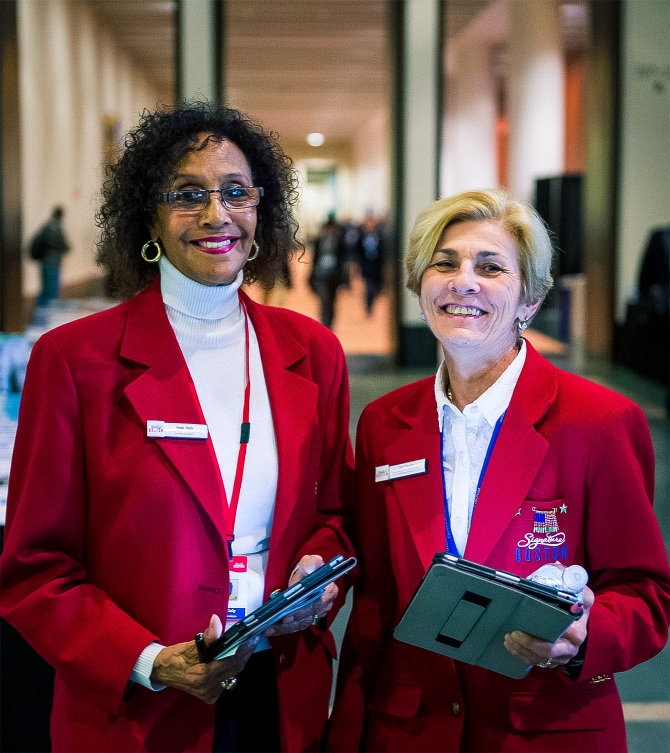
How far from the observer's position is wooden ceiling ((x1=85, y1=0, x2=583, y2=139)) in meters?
14.5

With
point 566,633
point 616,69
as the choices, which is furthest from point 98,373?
point 616,69

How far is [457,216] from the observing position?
1782 mm

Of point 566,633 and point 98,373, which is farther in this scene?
point 98,373

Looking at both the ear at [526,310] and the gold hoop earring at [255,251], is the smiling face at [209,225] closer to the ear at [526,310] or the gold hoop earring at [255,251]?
the gold hoop earring at [255,251]

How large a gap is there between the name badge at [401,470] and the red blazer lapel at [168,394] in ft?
1.11

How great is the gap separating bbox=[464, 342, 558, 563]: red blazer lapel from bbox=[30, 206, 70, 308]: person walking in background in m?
9.80

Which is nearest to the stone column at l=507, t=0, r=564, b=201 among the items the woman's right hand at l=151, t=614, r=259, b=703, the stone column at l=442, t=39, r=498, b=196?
the stone column at l=442, t=39, r=498, b=196

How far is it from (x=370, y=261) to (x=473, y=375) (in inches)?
573

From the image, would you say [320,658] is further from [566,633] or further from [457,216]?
[457,216]

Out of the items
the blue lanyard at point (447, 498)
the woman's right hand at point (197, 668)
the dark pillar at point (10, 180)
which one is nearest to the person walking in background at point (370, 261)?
the dark pillar at point (10, 180)

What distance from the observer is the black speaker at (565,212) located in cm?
1101

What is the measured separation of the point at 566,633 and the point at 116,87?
1790cm

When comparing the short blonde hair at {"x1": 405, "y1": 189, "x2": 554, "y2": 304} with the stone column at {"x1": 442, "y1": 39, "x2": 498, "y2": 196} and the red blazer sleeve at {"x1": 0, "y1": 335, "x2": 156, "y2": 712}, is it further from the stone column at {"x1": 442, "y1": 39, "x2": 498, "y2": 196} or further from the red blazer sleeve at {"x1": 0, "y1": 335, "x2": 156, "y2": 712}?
the stone column at {"x1": 442, "y1": 39, "x2": 498, "y2": 196}

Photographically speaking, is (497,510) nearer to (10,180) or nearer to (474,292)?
(474,292)
